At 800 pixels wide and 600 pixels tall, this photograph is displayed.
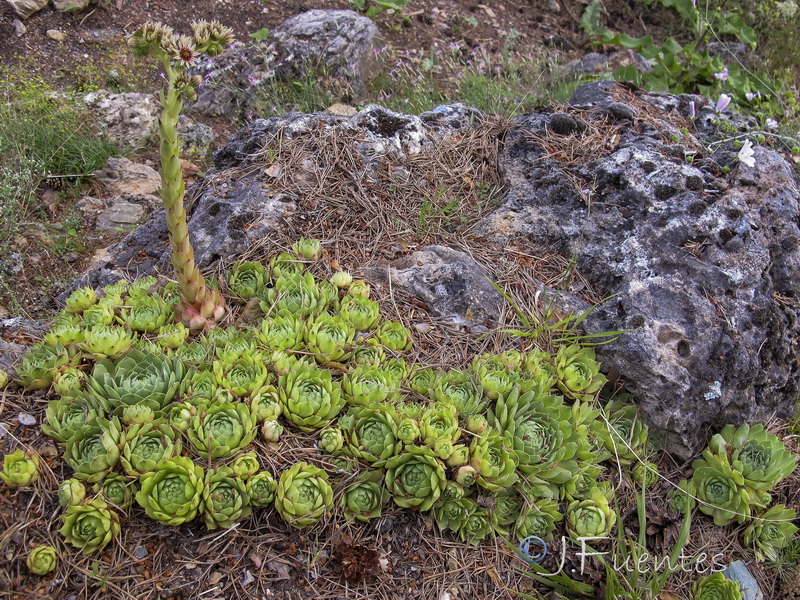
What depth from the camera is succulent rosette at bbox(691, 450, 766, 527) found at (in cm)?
287

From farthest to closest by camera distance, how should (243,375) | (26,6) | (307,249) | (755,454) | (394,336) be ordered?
(26,6), (307,249), (394,336), (755,454), (243,375)

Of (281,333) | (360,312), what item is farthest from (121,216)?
(360,312)

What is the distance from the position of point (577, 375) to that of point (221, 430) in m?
1.79

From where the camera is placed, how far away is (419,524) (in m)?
2.59

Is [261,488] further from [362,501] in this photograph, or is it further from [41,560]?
[41,560]

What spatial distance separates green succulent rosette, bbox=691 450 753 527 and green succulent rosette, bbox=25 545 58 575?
2.90m

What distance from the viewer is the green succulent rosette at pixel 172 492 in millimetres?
2291

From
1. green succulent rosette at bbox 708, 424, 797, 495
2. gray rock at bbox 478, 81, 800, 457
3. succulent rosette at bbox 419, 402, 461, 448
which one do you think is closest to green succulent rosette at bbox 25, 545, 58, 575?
succulent rosette at bbox 419, 402, 461, 448

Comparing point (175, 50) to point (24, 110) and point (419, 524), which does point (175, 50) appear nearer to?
point (419, 524)

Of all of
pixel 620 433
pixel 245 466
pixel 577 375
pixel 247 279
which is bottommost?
pixel 620 433

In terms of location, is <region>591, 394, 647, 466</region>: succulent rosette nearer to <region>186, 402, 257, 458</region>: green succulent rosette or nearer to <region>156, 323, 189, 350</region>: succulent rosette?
<region>186, 402, 257, 458</region>: green succulent rosette

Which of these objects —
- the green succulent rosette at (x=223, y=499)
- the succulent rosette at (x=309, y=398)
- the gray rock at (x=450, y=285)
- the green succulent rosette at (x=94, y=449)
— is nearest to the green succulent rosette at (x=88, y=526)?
the green succulent rosette at (x=94, y=449)

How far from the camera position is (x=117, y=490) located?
236 cm

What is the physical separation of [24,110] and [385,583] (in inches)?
214
